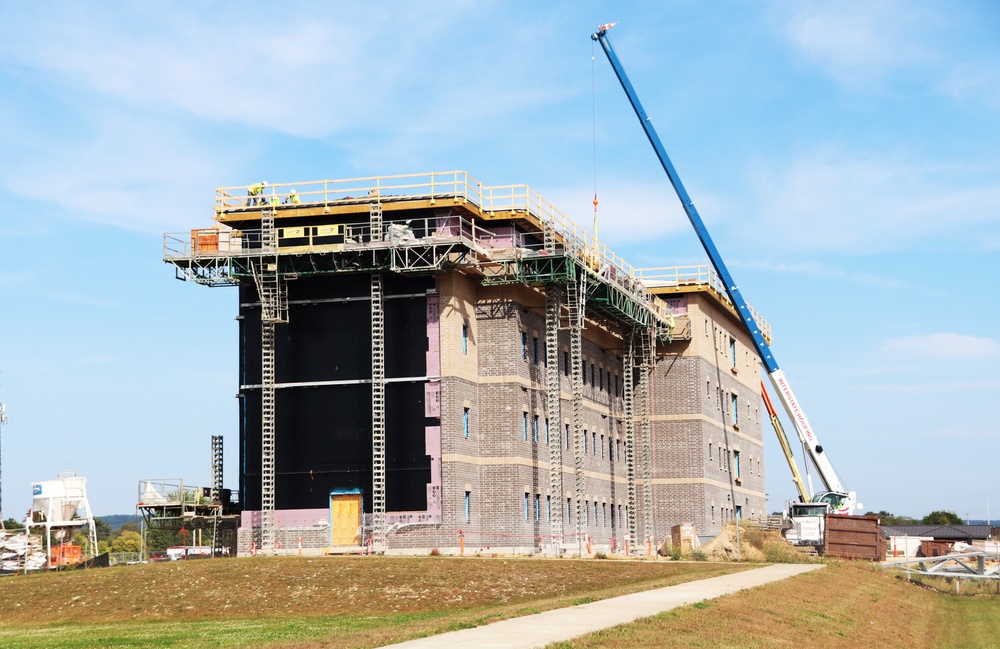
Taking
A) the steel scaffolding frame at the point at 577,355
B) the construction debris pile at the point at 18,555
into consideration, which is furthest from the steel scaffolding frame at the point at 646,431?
the construction debris pile at the point at 18,555

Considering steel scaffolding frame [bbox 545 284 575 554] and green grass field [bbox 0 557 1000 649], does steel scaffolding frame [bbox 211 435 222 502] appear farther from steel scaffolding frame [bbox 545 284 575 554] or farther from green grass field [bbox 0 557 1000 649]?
steel scaffolding frame [bbox 545 284 575 554]

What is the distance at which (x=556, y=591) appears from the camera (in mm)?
40250

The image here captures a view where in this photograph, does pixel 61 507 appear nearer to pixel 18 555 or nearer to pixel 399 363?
pixel 18 555

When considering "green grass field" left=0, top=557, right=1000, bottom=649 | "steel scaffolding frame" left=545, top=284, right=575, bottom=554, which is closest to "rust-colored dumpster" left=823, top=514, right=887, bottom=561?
"green grass field" left=0, top=557, right=1000, bottom=649

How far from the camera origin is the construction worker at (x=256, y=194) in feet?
191

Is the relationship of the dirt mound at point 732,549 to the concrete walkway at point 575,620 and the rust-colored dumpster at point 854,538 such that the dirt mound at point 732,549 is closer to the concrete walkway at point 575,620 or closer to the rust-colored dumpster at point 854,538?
the rust-colored dumpster at point 854,538

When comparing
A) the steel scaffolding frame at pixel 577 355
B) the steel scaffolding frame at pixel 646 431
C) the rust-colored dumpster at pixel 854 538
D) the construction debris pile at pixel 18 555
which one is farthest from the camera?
the steel scaffolding frame at pixel 646 431

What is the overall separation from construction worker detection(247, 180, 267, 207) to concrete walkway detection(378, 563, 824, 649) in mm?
28388

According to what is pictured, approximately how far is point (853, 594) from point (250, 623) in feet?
58.1

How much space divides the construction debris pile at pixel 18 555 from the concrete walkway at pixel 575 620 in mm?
31720

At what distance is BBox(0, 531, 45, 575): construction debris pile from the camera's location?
5662cm

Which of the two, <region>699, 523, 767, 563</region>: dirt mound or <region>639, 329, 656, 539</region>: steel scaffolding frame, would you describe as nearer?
<region>699, 523, 767, 563</region>: dirt mound

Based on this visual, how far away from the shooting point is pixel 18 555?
57.4m

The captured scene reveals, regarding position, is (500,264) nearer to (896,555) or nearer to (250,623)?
(250,623)
